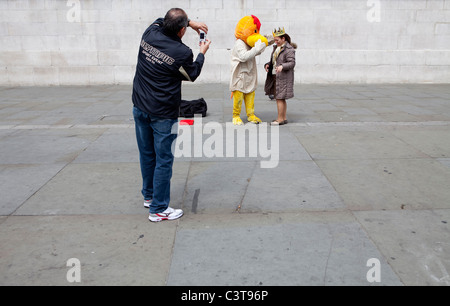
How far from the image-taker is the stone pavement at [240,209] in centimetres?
283

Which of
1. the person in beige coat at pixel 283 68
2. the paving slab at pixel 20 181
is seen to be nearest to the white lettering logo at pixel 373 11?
the person in beige coat at pixel 283 68

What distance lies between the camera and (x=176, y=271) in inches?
111

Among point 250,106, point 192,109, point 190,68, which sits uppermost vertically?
point 190,68

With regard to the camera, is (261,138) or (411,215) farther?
(261,138)

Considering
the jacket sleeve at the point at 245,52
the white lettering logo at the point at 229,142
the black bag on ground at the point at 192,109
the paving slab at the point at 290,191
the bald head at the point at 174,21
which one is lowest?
the paving slab at the point at 290,191

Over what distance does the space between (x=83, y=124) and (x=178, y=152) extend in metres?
2.64

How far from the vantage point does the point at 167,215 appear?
144 inches

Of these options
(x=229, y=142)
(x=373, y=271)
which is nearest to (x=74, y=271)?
(x=373, y=271)

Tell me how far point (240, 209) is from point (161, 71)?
4.98ft

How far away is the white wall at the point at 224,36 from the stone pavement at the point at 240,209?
585 centimetres

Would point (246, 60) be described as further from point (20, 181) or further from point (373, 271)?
point (373, 271)

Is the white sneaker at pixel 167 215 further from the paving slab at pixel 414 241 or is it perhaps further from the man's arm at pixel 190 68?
the paving slab at pixel 414 241
